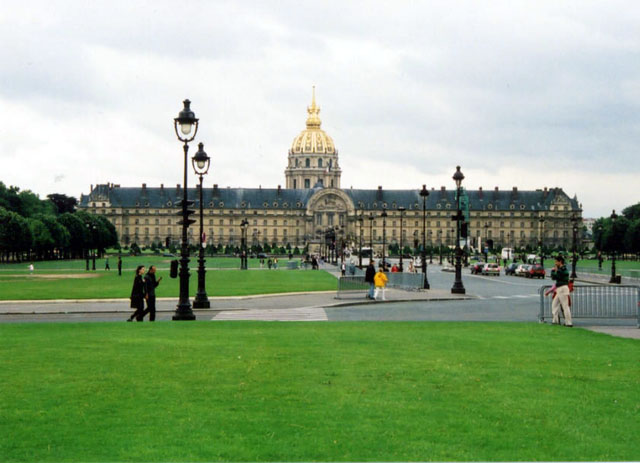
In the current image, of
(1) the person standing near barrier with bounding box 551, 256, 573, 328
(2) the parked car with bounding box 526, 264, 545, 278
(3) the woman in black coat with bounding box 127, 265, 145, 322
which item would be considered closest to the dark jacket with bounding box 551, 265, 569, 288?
(1) the person standing near barrier with bounding box 551, 256, 573, 328

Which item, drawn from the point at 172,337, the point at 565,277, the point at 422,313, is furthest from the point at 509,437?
the point at 422,313

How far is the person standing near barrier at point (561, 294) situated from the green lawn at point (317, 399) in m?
4.38

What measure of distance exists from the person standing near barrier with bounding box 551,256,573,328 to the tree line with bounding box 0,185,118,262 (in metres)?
60.7

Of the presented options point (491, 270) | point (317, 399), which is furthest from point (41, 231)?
point (317, 399)

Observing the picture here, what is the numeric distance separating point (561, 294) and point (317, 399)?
1167 centimetres

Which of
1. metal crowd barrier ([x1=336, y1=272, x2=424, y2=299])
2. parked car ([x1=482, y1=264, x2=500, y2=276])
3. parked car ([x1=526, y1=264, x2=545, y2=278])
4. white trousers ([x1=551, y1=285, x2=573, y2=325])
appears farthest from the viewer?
parked car ([x1=482, y1=264, x2=500, y2=276])

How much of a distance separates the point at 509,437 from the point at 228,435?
2544 millimetres

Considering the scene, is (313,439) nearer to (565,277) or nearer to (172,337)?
(172,337)

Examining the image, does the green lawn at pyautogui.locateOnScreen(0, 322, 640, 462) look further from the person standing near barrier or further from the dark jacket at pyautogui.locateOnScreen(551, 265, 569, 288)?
the dark jacket at pyautogui.locateOnScreen(551, 265, 569, 288)

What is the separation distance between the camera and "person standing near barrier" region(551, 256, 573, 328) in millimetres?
19453

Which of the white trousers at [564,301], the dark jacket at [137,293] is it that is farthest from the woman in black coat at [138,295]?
the white trousers at [564,301]

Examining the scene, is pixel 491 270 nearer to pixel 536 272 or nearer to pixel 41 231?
pixel 536 272

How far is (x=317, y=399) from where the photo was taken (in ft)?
30.6

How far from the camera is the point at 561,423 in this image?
831 cm
